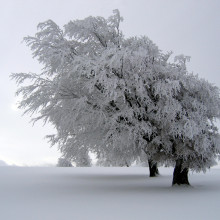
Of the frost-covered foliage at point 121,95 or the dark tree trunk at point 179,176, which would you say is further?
the dark tree trunk at point 179,176

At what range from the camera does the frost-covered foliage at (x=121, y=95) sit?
12305mm

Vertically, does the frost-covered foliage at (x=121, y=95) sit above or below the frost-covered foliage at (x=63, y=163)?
above

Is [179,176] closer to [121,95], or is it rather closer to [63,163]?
[121,95]

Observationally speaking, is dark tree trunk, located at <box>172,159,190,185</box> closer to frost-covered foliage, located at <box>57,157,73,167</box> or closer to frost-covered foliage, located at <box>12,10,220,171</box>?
frost-covered foliage, located at <box>12,10,220,171</box>

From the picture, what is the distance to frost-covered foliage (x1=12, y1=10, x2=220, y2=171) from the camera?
12.3 m

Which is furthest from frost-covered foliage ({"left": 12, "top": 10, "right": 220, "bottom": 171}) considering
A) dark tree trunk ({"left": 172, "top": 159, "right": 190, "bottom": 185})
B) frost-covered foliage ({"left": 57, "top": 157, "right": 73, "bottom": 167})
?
frost-covered foliage ({"left": 57, "top": 157, "right": 73, "bottom": 167})

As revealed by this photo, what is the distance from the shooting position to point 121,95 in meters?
12.4

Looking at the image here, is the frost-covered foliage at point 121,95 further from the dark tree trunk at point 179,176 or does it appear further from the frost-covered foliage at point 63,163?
the frost-covered foliage at point 63,163

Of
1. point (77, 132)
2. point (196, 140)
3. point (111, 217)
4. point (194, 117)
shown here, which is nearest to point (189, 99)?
point (194, 117)

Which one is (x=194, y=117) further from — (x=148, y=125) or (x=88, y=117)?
(x=88, y=117)

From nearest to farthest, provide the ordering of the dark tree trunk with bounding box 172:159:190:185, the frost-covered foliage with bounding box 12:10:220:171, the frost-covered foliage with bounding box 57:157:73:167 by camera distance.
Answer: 1. the frost-covered foliage with bounding box 12:10:220:171
2. the dark tree trunk with bounding box 172:159:190:185
3. the frost-covered foliage with bounding box 57:157:73:167

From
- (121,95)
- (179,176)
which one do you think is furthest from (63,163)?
(121,95)

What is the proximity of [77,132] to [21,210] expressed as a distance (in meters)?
6.89

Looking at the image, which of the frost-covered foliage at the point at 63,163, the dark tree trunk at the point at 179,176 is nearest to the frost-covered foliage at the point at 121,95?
the dark tree trunk at the point at 179,176
